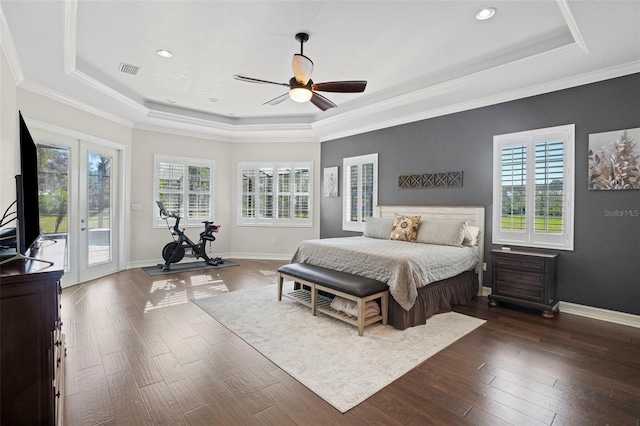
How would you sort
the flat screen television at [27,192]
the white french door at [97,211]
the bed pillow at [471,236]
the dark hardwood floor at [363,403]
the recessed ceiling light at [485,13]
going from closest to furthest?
the flat screen television at [27,192] < the dark hardwood floor at [363,403] < the recessed ceiling light at [485,13] < the bed pillow at [471,236] < the white french door at [97,211]

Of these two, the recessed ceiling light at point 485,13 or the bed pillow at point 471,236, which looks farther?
the bed pillow at point 471,236

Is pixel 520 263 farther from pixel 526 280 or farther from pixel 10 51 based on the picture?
pixel 10 51

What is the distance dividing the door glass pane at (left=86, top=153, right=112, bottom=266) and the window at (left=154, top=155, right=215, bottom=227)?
3.11 ft

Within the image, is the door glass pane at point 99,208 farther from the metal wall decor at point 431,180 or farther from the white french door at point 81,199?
the metal wall decor at point 431,180

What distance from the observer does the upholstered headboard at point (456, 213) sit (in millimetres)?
4590

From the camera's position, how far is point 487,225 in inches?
180

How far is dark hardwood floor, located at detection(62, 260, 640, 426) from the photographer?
1.94 meters

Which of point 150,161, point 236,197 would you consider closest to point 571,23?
point 236,197

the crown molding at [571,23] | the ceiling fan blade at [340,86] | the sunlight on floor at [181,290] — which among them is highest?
the crown molding at [571,23]

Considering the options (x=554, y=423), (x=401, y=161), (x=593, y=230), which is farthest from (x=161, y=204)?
(x=593, y=230)

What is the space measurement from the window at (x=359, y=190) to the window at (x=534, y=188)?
2.23 m

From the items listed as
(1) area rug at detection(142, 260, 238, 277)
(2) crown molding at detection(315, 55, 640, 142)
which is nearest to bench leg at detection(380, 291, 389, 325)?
(2) crown molding at detection(315, 55, 640, 142)

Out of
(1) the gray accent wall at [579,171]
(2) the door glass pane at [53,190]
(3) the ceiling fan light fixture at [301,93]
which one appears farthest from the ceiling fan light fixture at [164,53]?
(1) the gray accent wall at [579,171]

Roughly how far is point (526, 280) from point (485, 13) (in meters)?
2.96
